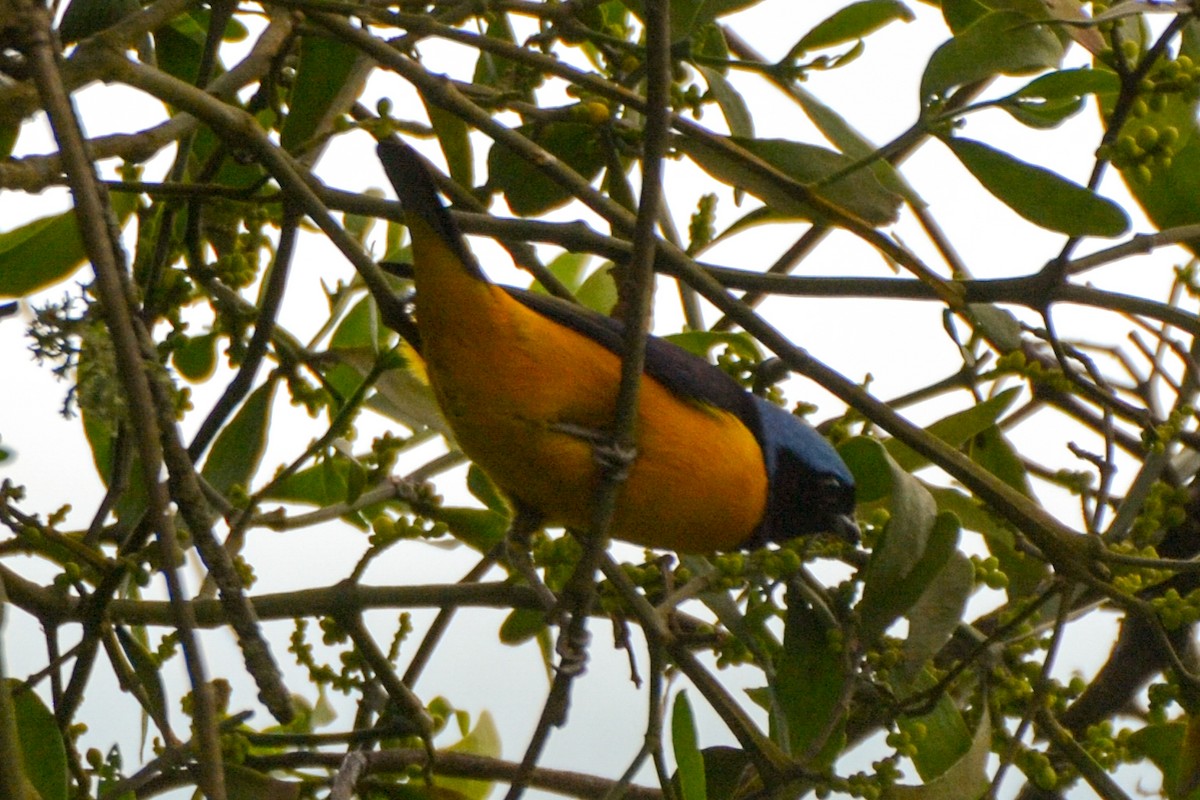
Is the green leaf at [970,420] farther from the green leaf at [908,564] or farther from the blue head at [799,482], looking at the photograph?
the green leaf at [908,564]

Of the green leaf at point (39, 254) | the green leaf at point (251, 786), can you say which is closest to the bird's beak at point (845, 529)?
the green leaf at point (251, 786)

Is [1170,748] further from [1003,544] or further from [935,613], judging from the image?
[935,613]

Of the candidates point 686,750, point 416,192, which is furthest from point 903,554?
point 416,192

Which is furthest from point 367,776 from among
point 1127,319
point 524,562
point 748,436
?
point 1127,319

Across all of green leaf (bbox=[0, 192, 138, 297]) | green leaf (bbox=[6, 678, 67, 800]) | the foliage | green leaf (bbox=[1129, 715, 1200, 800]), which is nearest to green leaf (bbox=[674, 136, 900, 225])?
the foliage

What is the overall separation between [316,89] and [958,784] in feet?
5.49

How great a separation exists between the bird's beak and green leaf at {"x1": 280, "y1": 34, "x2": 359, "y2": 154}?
4.14 feet

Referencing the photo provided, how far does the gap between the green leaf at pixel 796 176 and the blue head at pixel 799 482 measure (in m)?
0.55

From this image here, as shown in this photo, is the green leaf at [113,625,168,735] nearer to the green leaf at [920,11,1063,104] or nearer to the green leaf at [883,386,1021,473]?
the green leaf at [883,386,1021,473]

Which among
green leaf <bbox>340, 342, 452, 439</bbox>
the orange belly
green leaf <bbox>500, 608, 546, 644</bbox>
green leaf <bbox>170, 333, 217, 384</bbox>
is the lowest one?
green leaf <bbox>500, 608, 546, 644</bbox>

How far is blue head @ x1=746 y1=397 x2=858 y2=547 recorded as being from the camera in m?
2.68

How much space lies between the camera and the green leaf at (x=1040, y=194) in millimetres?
2059

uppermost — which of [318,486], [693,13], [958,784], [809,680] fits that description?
[693,13]

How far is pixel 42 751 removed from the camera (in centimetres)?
214
